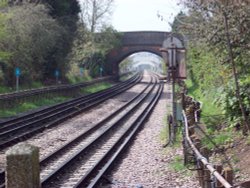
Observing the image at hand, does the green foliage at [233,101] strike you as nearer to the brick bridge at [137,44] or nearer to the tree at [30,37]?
the tree at [30,37]

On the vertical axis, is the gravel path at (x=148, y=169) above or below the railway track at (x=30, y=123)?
below

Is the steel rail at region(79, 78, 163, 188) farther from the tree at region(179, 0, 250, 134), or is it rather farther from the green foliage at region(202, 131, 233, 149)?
the tree at region(179, 0, 250, 134)

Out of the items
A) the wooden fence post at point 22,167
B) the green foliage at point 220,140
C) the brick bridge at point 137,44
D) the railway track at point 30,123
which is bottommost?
the railway track at point 30,123

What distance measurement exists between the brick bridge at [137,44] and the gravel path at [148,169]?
5647 cm

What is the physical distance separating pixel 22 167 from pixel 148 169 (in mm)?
5995

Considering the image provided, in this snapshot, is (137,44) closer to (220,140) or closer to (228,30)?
(220,140)

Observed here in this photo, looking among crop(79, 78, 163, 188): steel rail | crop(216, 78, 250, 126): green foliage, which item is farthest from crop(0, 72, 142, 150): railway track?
crop(216, 78, 250, 126): green foliage

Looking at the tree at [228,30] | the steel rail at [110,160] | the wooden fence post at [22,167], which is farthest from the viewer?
the tree at [228,30]

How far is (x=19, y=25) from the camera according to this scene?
34438 mm

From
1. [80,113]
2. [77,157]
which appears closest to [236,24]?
[77,157]

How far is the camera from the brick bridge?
72625 mm

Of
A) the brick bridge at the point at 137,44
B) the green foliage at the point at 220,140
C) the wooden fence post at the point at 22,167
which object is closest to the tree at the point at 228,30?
the green foliage at the point at 220,140

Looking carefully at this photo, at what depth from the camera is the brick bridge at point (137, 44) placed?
238ft

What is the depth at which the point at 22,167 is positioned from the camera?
5.81m
